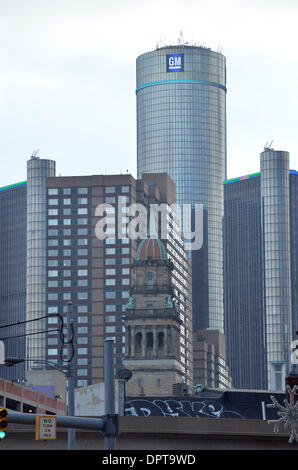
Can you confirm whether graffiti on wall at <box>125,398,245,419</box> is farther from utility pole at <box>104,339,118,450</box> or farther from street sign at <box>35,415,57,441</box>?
street sign at <box>35,415,57,441</box>

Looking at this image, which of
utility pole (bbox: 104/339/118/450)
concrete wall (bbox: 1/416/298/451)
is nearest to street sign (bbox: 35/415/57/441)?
utility pole (bbox: 104/339/118/450)

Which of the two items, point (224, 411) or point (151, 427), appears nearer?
point (151, 427)

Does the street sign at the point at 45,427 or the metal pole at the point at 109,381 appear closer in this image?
the street sign at the point at 45,427

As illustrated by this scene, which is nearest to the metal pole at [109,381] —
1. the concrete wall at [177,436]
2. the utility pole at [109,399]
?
the utility pole at [109,399]

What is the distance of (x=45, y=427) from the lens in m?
48.4

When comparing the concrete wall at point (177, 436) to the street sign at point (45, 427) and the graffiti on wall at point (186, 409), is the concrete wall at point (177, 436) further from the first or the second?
the street sign at point (45, 427)

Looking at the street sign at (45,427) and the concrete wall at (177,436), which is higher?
the street sign at (45,427)

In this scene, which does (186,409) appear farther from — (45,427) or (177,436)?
(45,427)

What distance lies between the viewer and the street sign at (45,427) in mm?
48075

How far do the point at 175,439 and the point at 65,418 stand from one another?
28.5m
